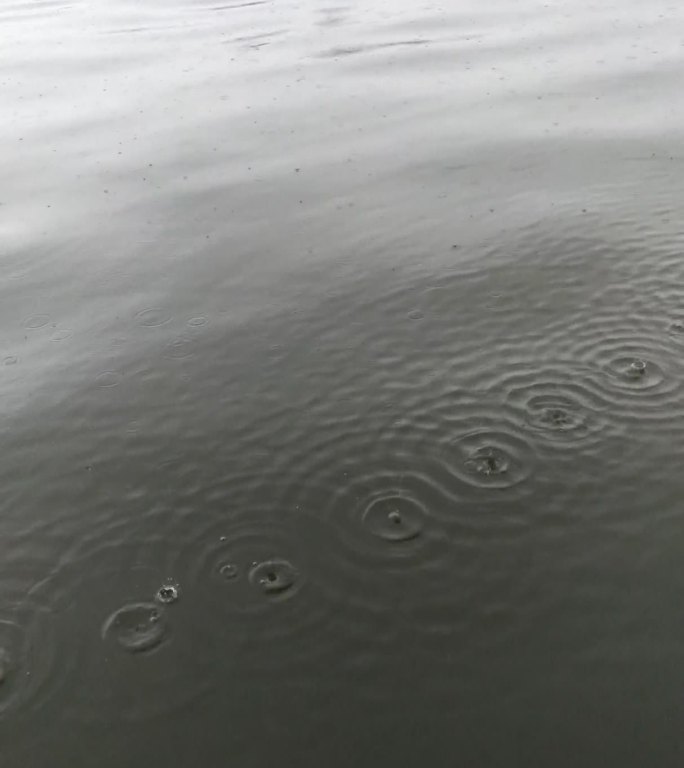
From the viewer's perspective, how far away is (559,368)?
27.5ft

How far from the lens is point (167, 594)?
646cm

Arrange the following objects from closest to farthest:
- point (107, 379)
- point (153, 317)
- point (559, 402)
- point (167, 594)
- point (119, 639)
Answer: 1. point (119, 639)
2. point (167, 594)
3. point (559, 402)
4. point (107, 379)
5. point (153, 317)

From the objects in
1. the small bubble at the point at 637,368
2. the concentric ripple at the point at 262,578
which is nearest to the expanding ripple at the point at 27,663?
the concentric ripple at the point at 262,578

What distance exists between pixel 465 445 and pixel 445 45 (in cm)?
1389

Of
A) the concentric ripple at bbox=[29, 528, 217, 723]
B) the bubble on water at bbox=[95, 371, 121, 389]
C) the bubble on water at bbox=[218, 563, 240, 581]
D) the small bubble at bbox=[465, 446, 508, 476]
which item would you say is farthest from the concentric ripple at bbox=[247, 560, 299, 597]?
the bubble on water at bbox=[95, 371, 121, 389]

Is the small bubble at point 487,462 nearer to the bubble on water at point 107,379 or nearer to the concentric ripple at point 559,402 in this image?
the concentric ripple at point 559,402

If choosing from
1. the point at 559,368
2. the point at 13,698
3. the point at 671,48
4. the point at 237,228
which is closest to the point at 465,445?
the point at 559,368

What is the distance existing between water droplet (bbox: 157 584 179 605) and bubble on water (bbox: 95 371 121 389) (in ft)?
9.90

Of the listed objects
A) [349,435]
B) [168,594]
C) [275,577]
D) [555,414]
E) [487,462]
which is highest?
[349,435]

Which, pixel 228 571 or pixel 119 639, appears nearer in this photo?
pixel 119 639

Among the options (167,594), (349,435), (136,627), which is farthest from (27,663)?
(349,435)

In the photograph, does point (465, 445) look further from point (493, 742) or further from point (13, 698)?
point (13, 698)

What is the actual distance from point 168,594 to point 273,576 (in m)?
0.81

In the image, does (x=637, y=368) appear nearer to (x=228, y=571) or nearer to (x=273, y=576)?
(x=273, y=576)
